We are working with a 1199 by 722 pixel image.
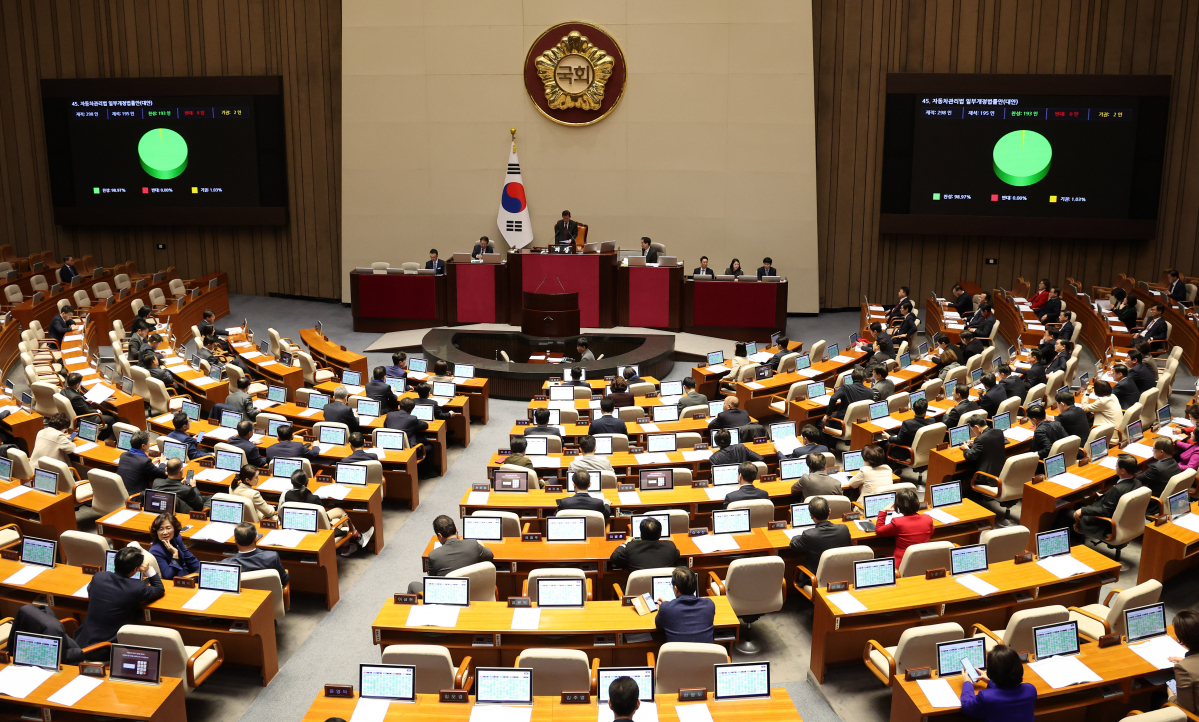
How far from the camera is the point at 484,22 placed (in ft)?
63.5

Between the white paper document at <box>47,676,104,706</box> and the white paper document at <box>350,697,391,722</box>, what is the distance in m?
1.68

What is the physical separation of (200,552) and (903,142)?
51.6 ft

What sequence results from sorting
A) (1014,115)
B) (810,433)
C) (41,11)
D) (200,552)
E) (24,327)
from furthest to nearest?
(41,11), (1014,115), (24,327), (810,433), (200,552)

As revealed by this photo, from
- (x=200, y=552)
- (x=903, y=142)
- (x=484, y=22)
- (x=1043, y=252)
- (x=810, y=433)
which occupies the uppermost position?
(x=484, y=22)

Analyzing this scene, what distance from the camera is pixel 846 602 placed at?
21.8 feet

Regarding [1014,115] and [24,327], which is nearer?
[24,327]

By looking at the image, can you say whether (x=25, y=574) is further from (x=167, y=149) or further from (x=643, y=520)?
(x=167, y=149)

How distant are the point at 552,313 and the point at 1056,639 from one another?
11623 millimetres

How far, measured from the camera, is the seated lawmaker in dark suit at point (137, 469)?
9117 millimetres

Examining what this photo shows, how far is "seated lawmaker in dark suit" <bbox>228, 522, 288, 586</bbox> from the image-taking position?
7211 millimetres

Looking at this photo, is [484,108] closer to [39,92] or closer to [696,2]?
[696,2]

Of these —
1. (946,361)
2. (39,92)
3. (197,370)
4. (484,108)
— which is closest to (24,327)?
(197,370)

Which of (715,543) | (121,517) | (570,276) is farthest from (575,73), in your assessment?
(715,543)

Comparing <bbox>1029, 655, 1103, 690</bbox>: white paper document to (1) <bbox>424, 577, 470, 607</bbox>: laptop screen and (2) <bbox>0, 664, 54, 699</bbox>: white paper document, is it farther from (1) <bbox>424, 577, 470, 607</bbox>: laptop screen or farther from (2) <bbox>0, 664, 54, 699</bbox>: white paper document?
(2) <bbox>0, 664, 54, 699</bbox>: white paper document
